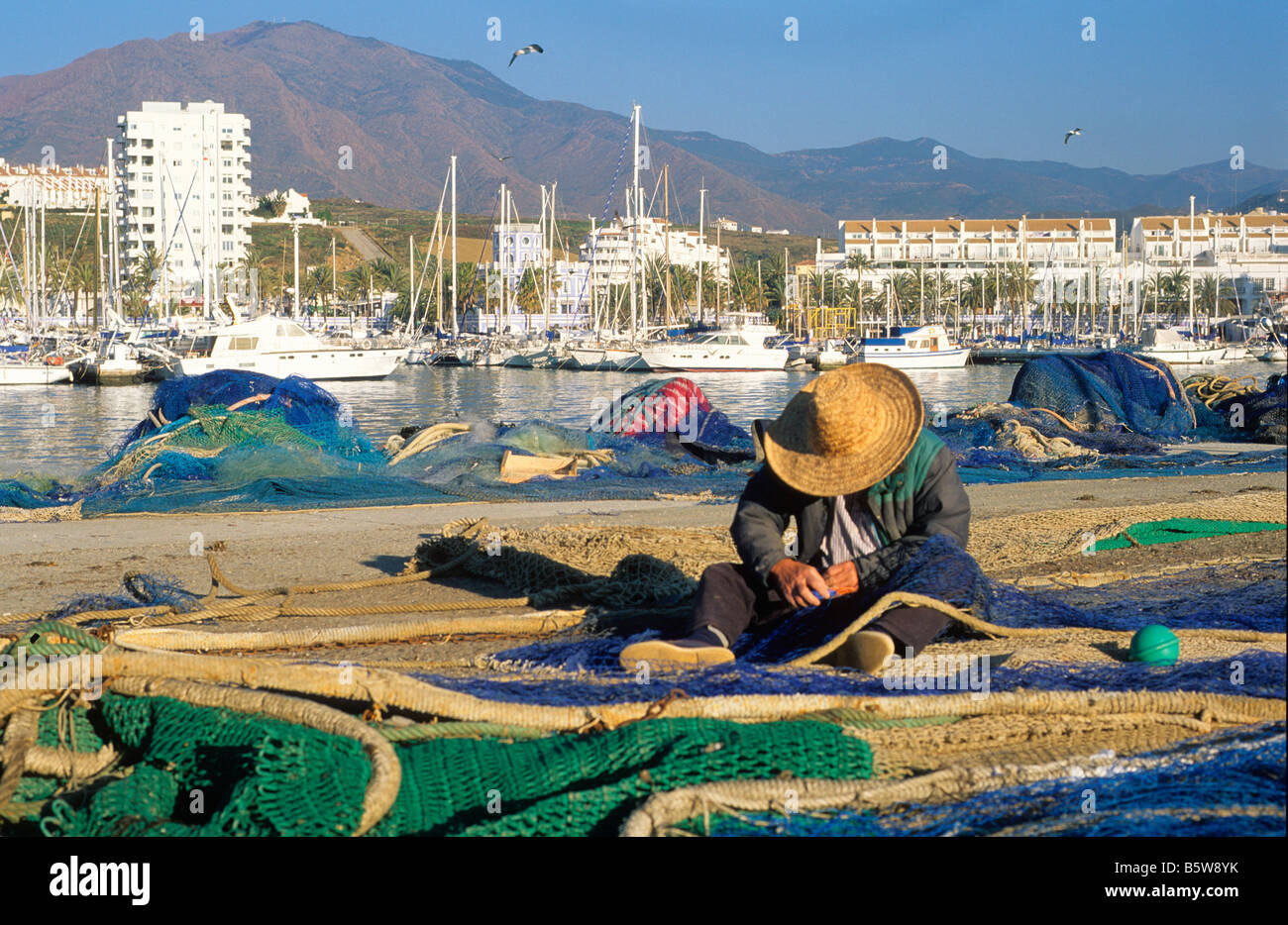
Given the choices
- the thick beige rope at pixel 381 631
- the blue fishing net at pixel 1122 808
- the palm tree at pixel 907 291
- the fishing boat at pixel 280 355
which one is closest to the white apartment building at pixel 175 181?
the palm tree at pixel 907 291

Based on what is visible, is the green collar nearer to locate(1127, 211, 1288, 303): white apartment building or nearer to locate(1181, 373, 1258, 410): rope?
locate(1181, 373, 1258, 410): rope

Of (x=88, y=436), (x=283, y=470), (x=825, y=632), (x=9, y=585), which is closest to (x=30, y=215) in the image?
(x=88, y=436)

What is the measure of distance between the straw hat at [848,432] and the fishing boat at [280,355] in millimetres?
45300

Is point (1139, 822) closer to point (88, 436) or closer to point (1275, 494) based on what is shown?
point (1275, 494)

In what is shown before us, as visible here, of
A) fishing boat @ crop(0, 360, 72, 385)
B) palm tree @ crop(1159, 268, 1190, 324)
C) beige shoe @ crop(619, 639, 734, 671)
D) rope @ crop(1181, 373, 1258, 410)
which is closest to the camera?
beige shoe @ crop(619, 639, 734, 671)

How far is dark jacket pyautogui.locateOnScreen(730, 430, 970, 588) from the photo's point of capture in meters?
4.93

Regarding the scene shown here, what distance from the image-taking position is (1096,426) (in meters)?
20.0

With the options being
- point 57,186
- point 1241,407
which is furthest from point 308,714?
point 57,186

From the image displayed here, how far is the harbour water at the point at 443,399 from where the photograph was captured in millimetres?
28797

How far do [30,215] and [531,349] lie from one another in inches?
1032

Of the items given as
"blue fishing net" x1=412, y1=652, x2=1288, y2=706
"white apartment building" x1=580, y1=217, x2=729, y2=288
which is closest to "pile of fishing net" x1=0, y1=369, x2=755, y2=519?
"blue fishing net" x1=412, y1=652, x2=1288, y2=706

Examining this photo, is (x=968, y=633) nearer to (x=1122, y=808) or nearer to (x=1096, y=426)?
(x=1122, y=808)

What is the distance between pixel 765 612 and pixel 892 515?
0.60 meters

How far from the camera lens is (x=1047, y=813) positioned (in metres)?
3.39
